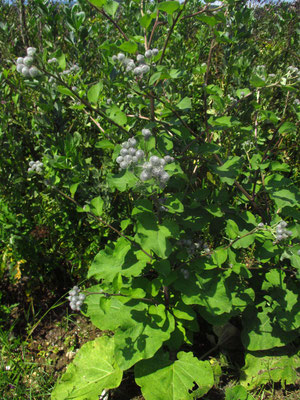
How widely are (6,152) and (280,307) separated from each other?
2.23 meters

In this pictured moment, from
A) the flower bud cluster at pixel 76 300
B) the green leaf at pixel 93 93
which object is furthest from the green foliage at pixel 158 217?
the flower bud cluster at pixel 76 300

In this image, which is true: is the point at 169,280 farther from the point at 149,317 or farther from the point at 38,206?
the point at 38,206

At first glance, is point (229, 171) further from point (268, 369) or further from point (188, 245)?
point (268, 369)

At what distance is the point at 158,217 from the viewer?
175cm

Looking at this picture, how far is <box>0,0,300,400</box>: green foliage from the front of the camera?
5.29 ft

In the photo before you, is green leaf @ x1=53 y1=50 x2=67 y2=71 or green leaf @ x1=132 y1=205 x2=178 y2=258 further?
green leaf @ x1=53 y1=50 x2=67 y2=71

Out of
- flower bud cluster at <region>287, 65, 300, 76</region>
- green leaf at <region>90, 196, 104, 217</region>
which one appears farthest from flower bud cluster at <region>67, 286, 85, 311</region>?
flower bud cluster at <region>287, 65, 300, 76</region>

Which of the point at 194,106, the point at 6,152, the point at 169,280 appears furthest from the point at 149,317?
the point at 194,106

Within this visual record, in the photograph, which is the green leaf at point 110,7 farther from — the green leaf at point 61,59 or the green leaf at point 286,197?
the green leaf at point 286,197

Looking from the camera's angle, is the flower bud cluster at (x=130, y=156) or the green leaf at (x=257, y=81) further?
the green leaf at (x=257, y=81)

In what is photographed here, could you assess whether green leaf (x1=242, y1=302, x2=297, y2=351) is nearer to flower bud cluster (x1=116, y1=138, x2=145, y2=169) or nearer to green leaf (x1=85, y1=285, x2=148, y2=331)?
green leaf (x1=85, y1=285, x2=148, y2=331)

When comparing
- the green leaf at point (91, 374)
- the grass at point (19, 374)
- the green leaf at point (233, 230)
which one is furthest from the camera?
the grass at point (19, 374)

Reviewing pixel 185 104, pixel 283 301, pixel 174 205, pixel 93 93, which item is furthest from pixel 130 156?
pixel 283 301

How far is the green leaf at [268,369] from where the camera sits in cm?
203
